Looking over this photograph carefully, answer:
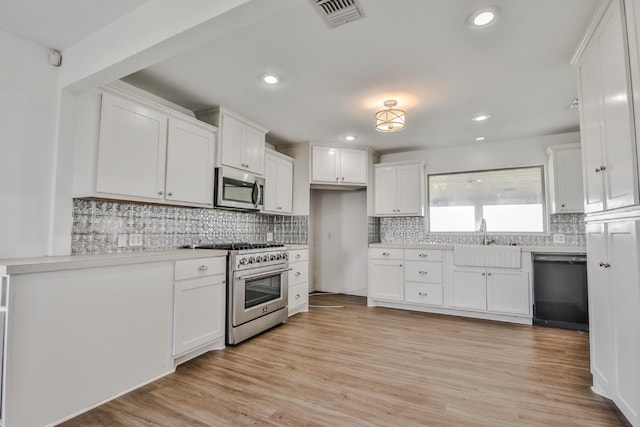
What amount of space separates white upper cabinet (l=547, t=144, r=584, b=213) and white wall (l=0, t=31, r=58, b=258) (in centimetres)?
512

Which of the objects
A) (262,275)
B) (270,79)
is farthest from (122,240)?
(270,79)

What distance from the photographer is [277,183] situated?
164 inches

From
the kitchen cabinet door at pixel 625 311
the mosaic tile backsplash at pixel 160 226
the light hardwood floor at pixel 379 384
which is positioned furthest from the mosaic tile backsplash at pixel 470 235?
the kitchen cabinet door at pixel 625 311

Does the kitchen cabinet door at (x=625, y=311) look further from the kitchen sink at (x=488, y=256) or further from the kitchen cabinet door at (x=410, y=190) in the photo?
the kitchen cabinet door at (x=410, y=190)

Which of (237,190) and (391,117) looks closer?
(391,117)

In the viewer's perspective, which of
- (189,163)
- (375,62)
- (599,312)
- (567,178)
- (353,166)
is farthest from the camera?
(353,166)

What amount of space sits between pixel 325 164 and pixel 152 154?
243 cm

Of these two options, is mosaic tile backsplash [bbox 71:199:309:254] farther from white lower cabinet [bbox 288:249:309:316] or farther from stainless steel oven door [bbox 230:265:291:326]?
stainless steel oven door [bbox 230:265:291:326]

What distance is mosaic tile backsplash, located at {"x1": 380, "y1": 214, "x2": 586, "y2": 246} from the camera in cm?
398

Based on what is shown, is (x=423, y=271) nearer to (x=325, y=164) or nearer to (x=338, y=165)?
(x=338, y=165)

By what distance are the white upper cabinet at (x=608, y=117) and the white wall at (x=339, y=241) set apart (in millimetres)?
3437

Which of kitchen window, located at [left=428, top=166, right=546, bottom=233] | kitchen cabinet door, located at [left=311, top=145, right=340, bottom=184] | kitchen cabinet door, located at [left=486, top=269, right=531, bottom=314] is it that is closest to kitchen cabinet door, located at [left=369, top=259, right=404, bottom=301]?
kitchen window, located at [left=428, top=166, right=546, bottom=233]

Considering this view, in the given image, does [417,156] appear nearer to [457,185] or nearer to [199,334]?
[457,185]

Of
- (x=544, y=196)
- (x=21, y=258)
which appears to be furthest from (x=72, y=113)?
(x=544, y=196)
